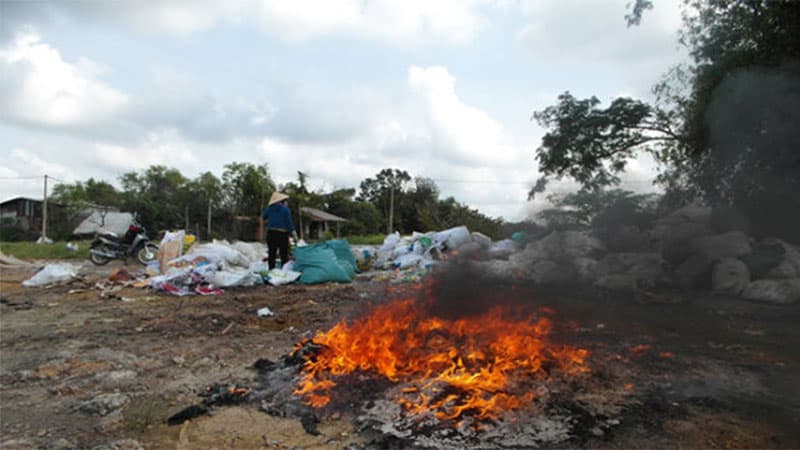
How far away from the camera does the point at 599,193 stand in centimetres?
909

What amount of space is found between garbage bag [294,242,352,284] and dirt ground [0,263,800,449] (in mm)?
1614

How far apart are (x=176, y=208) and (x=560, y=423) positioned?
1240 inches

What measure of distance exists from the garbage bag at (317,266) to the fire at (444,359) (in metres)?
4.74

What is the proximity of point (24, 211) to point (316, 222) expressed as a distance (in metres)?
21.6

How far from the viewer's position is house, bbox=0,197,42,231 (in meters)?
32.6

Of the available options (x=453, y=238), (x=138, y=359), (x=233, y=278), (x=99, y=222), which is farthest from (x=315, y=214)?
(x=138, y=359)

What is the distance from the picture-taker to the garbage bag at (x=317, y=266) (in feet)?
29.4

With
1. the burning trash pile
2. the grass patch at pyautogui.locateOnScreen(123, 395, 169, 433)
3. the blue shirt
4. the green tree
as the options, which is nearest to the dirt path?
the grass patch at pyautogui.locateOnScreen(123, 395, 169, 433)

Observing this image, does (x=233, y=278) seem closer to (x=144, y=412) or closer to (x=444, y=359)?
(x=144, y=412)

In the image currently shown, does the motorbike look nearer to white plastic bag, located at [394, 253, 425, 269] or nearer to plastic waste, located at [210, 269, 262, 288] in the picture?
plastic waste, located at [210, 269, 262, 288]

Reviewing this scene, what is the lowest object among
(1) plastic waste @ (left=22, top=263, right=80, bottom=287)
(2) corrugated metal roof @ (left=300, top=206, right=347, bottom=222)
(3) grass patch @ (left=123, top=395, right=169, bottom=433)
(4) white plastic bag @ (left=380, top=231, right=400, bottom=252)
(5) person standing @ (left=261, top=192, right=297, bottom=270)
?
(3) grass patch @ (left=123, top=395, right=169, bottom=433)

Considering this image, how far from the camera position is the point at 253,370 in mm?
3873

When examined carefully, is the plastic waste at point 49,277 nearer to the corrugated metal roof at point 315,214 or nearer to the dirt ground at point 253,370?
the dirt ground at point 253,370

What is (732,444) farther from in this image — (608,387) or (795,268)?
(795,268)
